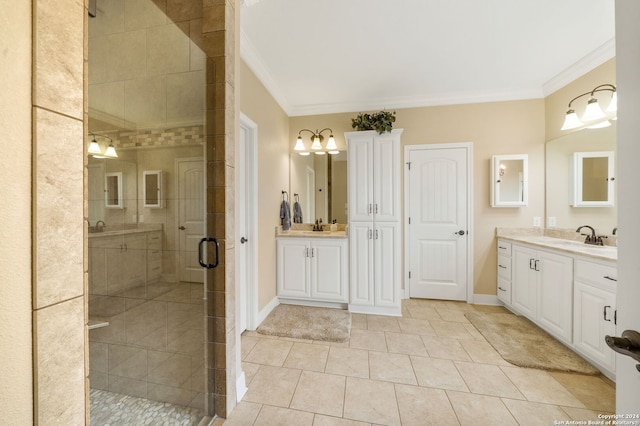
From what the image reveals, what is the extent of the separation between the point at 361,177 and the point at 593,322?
7.53ft

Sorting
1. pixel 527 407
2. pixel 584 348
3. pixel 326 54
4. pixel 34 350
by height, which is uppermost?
pixel 326 54

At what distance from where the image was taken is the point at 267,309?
2.87m

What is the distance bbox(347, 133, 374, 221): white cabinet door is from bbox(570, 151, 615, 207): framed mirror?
86.5 inches

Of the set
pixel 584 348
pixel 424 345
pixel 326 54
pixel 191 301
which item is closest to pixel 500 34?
pixel 326 54

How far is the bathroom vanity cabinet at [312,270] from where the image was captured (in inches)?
119

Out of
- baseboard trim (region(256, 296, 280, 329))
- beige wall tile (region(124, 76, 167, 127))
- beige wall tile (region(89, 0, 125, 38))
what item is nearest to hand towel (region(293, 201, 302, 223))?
baseboard trim (region(256, 296, 280, 329))

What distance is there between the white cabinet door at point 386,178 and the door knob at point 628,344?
7.90 ft

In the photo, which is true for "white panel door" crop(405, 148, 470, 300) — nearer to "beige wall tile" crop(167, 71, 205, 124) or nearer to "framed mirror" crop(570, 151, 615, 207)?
"framed mirror" crop(570, 151, 615, 207)

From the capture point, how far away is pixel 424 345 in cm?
225

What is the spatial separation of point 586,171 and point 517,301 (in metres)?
1.56

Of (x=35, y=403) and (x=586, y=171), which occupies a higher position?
(x=586, y=171)

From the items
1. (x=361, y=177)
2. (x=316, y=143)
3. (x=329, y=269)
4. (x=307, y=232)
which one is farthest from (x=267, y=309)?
(x=316, y=143)

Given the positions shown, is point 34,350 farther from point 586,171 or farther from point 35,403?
point 586,171

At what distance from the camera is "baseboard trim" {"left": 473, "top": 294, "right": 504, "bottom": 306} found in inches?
126
